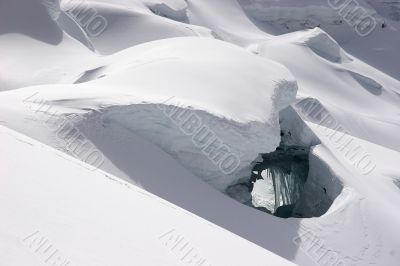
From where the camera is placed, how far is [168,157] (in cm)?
508

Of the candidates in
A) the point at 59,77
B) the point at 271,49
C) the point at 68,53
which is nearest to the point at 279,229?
the point at 59,77

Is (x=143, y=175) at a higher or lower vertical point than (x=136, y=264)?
lower

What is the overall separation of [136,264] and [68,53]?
8236 millimetres

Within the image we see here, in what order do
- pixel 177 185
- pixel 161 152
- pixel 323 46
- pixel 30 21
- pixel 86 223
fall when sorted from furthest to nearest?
pixel 323 46
pixel 30 21
pixel 161 152
pixel 177 185
pixel 86 223

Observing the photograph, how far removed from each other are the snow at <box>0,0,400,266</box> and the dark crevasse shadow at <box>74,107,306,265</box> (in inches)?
0.6

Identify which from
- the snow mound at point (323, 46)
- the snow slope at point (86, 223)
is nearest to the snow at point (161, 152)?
the snow slope at point (86, 223)

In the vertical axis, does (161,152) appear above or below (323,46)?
above

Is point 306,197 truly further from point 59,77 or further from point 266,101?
point 59,77

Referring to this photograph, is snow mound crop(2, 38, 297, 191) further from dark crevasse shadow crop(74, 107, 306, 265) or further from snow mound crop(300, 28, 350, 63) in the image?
snow mound crop(300, 28, 350, 63)

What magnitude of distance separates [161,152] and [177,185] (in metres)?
0.46

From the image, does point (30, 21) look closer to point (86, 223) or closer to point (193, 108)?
point (193, 108)

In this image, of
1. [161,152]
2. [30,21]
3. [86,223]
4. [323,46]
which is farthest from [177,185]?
[323,46]

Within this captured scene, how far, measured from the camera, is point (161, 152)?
5.08 metres

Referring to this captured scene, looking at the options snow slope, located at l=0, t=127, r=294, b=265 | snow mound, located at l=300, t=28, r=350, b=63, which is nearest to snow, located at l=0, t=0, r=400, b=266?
snow slope, located at l=0, t=127, r=294, b=265
